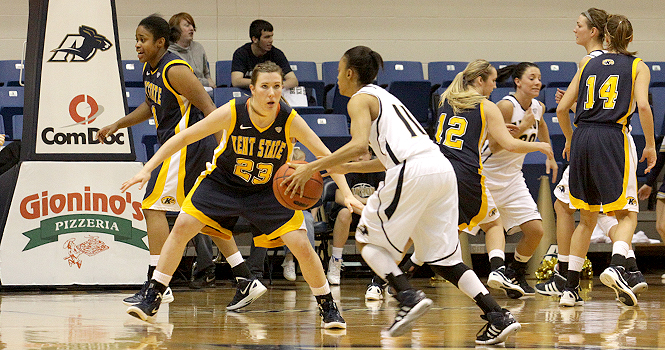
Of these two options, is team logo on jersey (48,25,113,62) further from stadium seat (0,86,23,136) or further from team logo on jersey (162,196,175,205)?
stadium seat (0,86,23,136)

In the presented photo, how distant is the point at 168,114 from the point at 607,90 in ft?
9.51

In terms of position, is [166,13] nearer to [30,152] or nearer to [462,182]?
[30,152]

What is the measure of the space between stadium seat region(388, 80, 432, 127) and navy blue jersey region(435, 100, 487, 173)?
3.66m

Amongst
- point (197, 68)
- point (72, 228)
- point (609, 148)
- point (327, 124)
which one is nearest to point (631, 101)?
point (609, 148)

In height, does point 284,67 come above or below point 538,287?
above

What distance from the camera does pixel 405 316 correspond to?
10.7 ft

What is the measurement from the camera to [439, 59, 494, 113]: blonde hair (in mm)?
5156

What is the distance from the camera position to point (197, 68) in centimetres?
873

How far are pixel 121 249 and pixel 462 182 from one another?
9.42 feet

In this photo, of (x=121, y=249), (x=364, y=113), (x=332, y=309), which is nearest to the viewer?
(x=364, y=113)

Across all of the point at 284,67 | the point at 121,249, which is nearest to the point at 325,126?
the point at 284,67

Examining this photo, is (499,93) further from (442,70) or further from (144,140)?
(144,140)

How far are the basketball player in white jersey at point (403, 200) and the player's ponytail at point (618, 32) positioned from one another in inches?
86.1

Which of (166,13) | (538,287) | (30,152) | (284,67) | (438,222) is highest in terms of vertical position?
(166,13)
